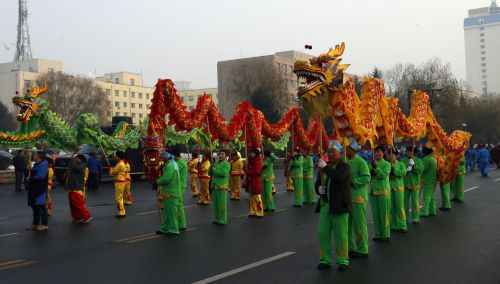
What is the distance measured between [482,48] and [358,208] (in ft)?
573

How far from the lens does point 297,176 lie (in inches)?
623

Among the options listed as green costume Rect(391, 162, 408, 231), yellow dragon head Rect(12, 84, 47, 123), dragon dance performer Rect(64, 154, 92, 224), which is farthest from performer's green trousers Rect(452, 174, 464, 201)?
yellow dragon head Rect(12, 84, 47, 123)

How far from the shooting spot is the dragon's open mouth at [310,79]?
980cm

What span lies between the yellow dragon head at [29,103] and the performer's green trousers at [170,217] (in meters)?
9.71

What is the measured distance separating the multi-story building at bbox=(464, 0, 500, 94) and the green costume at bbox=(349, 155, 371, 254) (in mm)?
160751

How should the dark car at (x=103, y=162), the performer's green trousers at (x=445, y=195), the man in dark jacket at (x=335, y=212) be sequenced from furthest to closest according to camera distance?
the dark car at (x=103, y=162)
the performer's green trousers at (x=445, y=195)
the man in dark jacket at (x=335, y=212)

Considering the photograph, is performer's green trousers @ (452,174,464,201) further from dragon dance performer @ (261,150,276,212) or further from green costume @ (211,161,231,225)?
green costume @ (211,161,231,225)

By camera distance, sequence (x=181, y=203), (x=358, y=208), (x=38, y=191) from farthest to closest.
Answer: (x=38, y=191) → (x=181, y=203) → (x=358, y=208)

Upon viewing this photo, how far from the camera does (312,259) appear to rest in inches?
328

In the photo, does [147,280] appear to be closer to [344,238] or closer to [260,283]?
[260,283]

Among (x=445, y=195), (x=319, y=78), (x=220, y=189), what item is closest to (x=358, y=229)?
(x=319, y=78)

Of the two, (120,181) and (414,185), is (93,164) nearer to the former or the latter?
(120,181)

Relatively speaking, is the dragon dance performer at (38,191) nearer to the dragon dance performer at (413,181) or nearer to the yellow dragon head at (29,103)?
the yellow dragon head at (29,103)

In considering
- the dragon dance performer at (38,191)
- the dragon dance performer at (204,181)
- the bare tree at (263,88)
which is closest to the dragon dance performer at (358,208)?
the dragon dance performer at (38,191)
